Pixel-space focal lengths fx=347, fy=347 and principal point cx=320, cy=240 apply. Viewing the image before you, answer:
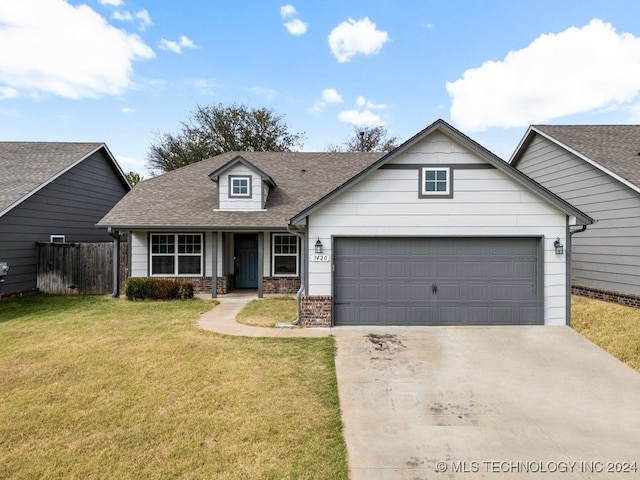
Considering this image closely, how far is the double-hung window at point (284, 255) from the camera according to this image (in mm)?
12797

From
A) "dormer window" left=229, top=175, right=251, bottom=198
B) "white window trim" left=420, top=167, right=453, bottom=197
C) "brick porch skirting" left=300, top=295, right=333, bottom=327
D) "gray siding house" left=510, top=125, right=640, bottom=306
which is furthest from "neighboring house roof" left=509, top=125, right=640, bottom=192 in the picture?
"dormer window" left=229, top=175, right=251, bottom=198

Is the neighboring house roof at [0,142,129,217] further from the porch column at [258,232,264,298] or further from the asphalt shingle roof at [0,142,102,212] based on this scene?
the porch column at [258,232,264,298]

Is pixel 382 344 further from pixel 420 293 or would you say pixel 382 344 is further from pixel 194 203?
pixel 194 203

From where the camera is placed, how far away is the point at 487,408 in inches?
178

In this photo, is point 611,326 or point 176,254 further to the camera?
point 176,254

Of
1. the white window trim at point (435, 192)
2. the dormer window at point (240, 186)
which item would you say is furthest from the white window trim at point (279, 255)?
the white window trim at point (435, 192)

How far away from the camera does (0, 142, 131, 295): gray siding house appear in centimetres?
1198

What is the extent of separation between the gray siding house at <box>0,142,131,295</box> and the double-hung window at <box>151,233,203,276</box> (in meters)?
2.55

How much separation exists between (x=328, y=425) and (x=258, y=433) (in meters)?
0.80

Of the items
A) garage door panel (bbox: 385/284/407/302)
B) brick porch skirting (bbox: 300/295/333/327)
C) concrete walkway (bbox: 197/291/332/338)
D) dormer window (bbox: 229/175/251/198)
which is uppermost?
dormer window (bbox: 229/175/251/198)

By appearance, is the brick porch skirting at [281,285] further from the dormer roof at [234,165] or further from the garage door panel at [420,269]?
the garage door panel at [420,269]

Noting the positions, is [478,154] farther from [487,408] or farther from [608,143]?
[608,143]

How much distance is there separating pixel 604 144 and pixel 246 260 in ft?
44.7

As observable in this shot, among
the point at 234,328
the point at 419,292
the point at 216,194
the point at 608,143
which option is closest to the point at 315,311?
the point at 234,328
